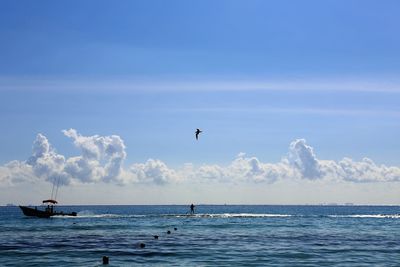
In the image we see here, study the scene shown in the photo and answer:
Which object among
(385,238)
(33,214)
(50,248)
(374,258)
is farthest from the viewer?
(33,214)

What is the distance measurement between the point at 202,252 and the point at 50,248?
15908 millimetres

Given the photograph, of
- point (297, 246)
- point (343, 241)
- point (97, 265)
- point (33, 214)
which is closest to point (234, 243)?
point (297, 246)

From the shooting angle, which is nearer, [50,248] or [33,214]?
[50,248]

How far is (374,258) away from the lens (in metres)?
43.7

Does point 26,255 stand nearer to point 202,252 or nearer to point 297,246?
point 202,252

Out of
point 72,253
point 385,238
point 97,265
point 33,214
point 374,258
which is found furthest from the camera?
point 33,214

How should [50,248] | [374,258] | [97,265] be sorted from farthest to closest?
1. [50,248]
2. [374,258]
3. [97,265]

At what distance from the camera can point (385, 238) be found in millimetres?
63000

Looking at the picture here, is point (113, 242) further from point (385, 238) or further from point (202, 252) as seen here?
point (385, 238)

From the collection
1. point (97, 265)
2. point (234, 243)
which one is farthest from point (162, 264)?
point (234, 243)

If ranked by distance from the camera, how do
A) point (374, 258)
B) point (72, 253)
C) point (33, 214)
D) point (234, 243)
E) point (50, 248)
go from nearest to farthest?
point (374, 258) < point (72, 253) < point (50, 248) < point (234, 243) < point (33, 214)

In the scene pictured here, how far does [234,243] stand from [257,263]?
15498 mm

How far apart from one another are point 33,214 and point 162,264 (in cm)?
9297

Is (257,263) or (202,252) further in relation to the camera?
(202,252)
